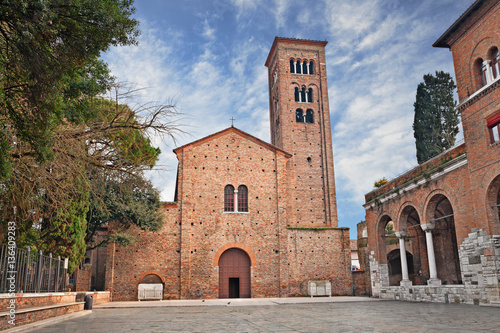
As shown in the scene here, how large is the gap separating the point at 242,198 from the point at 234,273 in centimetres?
439

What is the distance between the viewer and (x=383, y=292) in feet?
66.3

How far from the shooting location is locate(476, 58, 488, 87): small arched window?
14.6 metres

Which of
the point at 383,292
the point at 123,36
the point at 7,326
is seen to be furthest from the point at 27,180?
the point at 383,292

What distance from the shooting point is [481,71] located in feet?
48.8

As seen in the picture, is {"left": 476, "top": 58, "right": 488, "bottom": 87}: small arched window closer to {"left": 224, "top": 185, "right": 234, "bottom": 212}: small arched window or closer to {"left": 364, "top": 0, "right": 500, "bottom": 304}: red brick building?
{"left": 364, "top": 0, "right": 500, "bottom": 304}: red brick building

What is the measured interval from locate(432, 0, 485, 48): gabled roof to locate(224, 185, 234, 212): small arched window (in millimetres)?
13124

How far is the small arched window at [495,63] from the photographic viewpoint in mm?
13922

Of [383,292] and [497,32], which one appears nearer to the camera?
[497,32]

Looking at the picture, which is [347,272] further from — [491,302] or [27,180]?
[27,180]

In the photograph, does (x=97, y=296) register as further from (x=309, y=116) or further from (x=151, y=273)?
(x=309, y=116)

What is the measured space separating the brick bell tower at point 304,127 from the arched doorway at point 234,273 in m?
6.39

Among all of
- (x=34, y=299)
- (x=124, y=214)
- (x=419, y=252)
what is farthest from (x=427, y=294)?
(x=34, y=299)

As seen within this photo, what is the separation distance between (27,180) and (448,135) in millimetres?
24398

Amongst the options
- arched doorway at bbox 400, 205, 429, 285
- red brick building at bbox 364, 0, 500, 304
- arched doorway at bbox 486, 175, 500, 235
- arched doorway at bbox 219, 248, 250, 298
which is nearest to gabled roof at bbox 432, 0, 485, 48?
red brick building at bbox 364, 0, 500, 304
